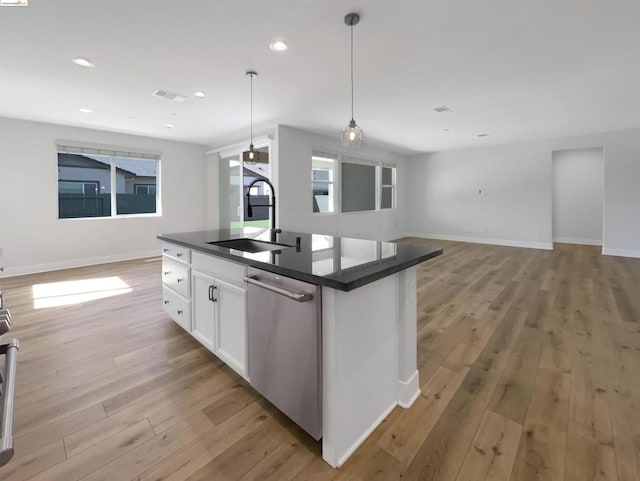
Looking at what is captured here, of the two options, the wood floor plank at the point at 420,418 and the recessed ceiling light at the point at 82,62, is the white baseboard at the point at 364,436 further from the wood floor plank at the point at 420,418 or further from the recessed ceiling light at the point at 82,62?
the recessed ceiling light at the point at 82,62

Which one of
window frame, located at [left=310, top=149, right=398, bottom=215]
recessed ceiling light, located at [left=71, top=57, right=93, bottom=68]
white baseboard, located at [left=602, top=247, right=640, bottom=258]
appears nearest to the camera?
recessed ceiling light, located at [left=71, top=57, right=93, bottom=68]

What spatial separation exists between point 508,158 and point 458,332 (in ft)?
20.9

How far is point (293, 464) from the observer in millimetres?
1373

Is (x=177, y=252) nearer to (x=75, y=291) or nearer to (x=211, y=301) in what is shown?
(x=211, y=301)

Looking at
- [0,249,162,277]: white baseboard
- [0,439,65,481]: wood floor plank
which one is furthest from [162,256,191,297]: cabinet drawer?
[0,249,162,277]: white baseboard

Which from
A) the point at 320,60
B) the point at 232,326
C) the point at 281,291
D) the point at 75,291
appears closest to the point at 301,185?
the point at 320,60

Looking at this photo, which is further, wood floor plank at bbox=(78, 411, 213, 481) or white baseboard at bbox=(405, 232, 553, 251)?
white baseboard at bbox=(405, 232, 553, 251)

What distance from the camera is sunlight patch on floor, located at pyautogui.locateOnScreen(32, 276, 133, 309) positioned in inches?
139

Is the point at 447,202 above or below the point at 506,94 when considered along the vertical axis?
below

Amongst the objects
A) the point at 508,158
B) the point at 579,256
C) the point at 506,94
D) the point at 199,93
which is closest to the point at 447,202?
the point at 508,158

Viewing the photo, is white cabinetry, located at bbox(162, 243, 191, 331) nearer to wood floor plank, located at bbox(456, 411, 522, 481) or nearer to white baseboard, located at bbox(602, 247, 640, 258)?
wood floor plank, located at bbox(456, 411, 522, 481)

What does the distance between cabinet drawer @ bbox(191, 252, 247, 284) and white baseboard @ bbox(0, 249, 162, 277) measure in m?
4.61

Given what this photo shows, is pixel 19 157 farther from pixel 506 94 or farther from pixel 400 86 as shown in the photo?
pixel 506 94

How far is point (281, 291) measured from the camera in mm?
1463
